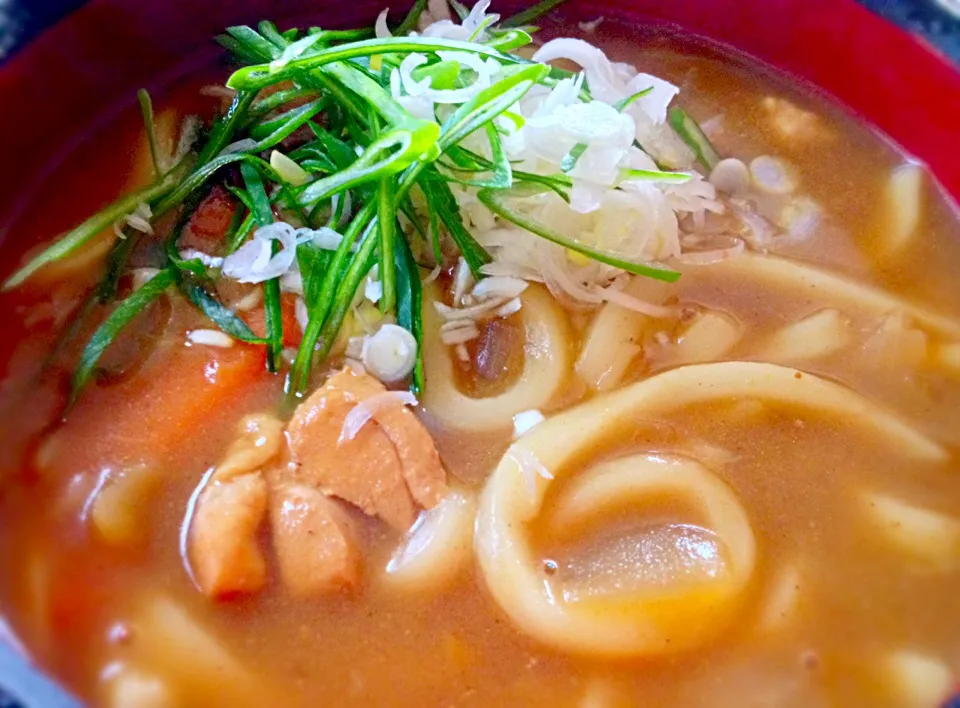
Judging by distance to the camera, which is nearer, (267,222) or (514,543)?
(514,543)

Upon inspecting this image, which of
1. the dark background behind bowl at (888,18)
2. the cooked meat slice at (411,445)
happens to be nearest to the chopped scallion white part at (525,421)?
the cooked meat slice at (411,445)

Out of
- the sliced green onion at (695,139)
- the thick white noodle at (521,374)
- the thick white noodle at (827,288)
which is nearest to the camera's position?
the thick white noodle at (521,374)

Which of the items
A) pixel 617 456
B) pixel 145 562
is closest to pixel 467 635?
pixel 617 456

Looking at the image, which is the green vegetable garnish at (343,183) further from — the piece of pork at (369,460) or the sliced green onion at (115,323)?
the piece of pork at (369,460)

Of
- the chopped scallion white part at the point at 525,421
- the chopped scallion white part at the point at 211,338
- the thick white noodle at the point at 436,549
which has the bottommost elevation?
the thick white noodle at the point at 436,549

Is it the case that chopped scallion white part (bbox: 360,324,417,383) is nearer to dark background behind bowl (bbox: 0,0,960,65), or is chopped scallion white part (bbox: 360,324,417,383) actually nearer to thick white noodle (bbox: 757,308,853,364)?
thick white noodle (bbox: 757,308,853,364)

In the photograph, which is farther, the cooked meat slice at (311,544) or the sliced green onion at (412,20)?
the sliced green onion at (412,20)

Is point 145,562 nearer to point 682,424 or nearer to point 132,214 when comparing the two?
point 132,214
